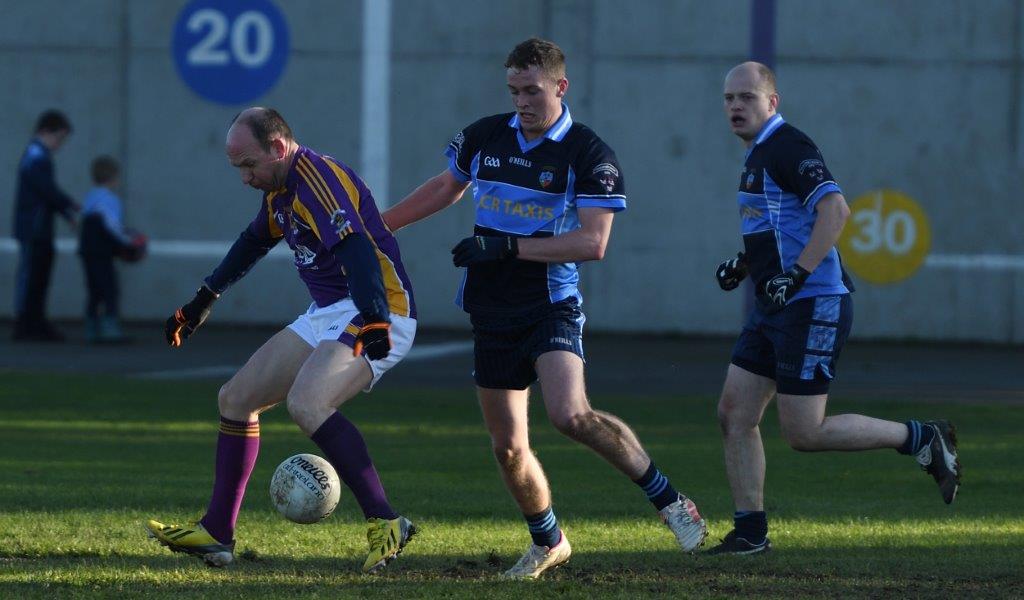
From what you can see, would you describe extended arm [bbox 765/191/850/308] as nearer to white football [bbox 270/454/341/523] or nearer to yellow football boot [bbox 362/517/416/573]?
yellow football boot [bbox 362/517/416/573]

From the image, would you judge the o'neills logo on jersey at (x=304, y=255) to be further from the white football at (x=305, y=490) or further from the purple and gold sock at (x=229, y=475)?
the white football at (x=305, y=490)

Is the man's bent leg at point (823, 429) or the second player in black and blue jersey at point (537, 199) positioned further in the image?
the man's bent leg at point (823, 429)

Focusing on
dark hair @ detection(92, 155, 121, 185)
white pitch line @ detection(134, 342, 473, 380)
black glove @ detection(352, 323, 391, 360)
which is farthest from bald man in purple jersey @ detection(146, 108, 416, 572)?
dark hair @ detection(92, 155, 121, 185)

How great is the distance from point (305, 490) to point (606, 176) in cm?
166

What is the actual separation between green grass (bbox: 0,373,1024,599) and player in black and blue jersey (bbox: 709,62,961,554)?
39 cm

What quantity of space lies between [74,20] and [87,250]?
3.92 m

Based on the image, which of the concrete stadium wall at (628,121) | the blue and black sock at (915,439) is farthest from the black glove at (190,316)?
the concrete stadium wall at (628,121)

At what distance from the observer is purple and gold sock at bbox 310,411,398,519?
238 inches

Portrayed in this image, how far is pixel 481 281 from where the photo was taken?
20.3 ft

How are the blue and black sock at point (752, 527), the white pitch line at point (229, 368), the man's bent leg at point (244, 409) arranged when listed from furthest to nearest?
the white pitch line at point (229, 368) → the blue and black sock at point (752, 527) → the man's bent leg at point (244, 409)

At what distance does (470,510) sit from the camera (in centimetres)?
791

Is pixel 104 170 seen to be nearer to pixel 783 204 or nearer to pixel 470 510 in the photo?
pixel 470 510

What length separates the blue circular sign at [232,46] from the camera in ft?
61.1

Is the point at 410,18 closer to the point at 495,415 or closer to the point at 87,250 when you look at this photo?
the point at 87,250
